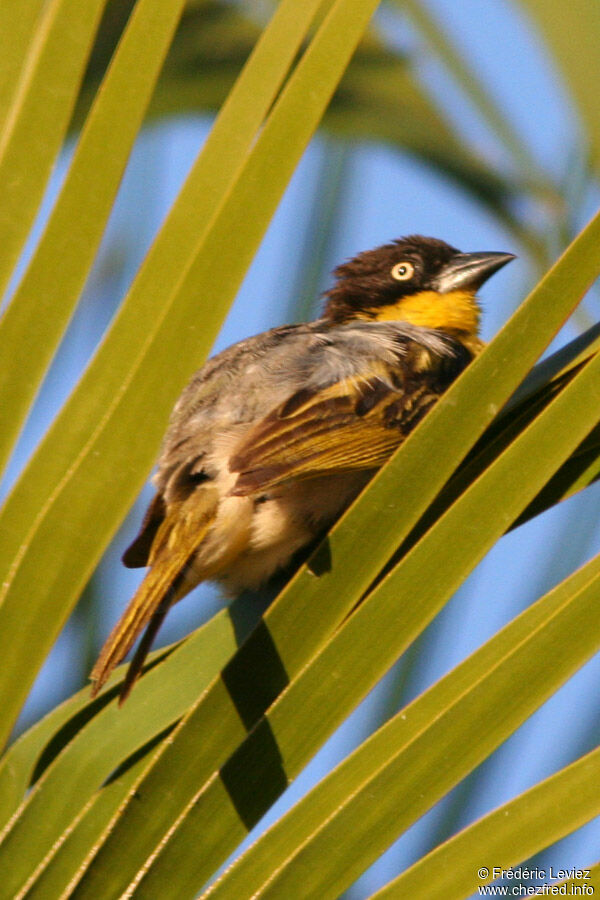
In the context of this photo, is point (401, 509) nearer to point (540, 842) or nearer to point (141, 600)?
point (540, 842)

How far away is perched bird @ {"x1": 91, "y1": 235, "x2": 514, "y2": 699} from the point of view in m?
2.36

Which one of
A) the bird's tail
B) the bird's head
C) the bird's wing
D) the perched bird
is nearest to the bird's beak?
the bird's head

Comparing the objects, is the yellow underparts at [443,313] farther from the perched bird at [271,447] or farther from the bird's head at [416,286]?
the perched bird at [271,447]

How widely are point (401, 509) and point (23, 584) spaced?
56cm

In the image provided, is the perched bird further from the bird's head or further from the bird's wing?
the bird's head

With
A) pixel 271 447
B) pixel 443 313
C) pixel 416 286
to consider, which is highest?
pixel 416 286

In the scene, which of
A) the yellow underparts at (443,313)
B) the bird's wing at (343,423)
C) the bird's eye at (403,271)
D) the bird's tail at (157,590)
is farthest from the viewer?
the bird's eye at (403,271)

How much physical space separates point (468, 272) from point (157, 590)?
1.75 metres

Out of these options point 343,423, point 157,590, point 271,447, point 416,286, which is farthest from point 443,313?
point 157,590

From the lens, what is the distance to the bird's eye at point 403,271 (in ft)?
12.0

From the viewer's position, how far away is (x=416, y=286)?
364 centimetres

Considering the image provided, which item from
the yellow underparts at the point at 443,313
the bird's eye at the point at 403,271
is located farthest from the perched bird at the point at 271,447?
the bird's eye at the point at 403,271

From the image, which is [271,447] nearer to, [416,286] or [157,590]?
[157,590]

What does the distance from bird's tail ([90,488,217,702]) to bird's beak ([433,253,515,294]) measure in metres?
1.42
